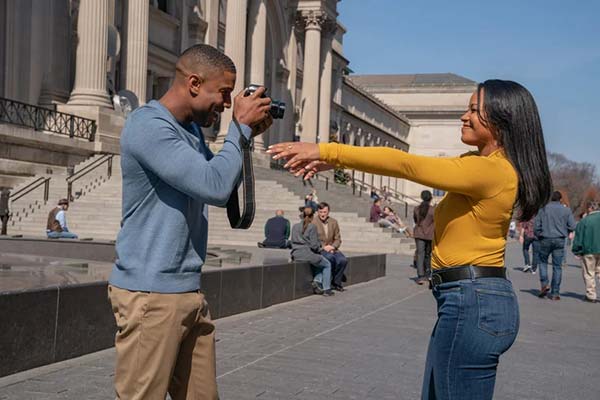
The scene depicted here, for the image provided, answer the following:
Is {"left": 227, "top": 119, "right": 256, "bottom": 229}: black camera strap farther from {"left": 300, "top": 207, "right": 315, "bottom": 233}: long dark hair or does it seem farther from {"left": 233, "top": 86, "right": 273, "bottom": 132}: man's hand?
{"left": 300, "top": 207, "right": 315, "bottom": 233}: long dark hair

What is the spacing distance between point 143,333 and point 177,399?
1.30 ft

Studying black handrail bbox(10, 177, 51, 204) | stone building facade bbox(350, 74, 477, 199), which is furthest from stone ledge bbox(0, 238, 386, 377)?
stone building facade bbox(350, 74, 477, 199)

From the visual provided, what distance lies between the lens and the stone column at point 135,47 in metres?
31.2

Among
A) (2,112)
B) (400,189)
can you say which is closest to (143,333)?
(2,112)

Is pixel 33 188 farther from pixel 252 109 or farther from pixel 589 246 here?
pixel 252 109

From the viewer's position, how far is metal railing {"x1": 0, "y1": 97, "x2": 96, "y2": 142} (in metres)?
24.8

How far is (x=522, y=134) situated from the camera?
Result: 3146mm

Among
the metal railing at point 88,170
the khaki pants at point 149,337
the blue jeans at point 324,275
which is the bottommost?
the blue jeans at point 324,275

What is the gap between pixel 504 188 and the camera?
3.10m

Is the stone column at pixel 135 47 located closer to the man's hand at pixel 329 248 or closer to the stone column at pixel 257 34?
the stone column at pixel 257 34

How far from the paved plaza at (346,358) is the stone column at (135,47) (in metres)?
21.1

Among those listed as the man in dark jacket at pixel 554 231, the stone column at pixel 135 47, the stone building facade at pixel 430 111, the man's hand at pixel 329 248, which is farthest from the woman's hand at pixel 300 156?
Answer: the stone building facade at pixel 430 111

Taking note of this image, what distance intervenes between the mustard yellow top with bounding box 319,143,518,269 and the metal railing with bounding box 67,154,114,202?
821 inches

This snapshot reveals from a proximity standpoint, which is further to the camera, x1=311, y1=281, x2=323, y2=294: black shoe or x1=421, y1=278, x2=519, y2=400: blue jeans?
x1=311, y1=281, x2=323, y2=294: black shoe
